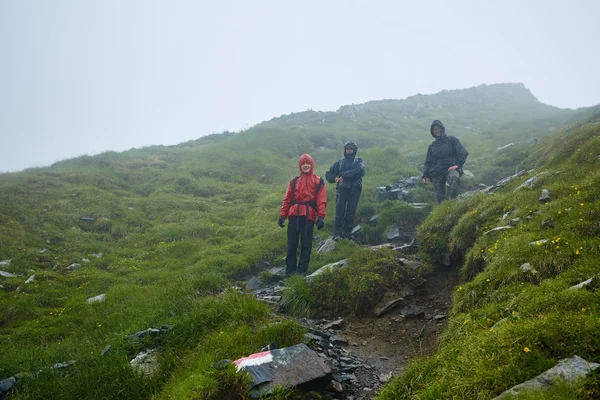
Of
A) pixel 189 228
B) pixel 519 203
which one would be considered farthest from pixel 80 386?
pixel 189 228

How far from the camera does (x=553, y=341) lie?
352cm

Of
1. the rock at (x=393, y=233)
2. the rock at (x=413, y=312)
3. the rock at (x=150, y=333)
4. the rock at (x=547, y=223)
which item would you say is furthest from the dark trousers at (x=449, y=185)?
the rock at (x=150, y=333)

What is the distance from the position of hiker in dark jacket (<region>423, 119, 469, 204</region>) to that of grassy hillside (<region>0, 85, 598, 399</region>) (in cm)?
144

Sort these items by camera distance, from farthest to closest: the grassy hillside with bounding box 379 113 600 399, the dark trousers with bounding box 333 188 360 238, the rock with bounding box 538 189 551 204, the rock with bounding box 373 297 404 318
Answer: the dark trousers with bounding box 333 188 360 238 < the rock with bounding box 538 189 551 204 < the rock with bounding box 373 297 404 318 < the grassy hillside with bounding box 379 113 600 399

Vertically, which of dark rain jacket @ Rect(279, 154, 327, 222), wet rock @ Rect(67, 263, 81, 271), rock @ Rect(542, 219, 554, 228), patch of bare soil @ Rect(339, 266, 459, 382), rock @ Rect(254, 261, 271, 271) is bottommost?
patch of bare soil @ Rect(339, 266, 459, 382)

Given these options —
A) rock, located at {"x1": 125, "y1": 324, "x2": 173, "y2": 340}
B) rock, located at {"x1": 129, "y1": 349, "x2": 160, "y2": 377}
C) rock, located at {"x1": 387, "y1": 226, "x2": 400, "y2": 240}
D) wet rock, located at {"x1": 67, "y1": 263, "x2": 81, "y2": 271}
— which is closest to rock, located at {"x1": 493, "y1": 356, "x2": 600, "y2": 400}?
rock, located at {"x1": 129, "y1": 349, "x2": 160, "y2": 377}

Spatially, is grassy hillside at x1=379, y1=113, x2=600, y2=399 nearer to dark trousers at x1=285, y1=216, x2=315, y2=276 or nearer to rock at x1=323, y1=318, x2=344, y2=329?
rock at x1=323, y1=318, x2=344, y2=329

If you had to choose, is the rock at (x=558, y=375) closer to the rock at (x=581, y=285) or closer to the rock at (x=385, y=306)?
the rock at (x=581, y=285)

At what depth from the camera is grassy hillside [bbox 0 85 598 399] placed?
577 cm

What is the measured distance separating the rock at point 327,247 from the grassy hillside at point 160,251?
448mm

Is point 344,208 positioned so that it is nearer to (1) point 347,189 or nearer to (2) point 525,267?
(1) point 347,189

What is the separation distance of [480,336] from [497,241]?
10.7 ft

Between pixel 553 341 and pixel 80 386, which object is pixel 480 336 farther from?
pixel 80 386

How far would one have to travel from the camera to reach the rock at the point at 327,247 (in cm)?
1117
